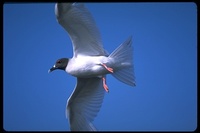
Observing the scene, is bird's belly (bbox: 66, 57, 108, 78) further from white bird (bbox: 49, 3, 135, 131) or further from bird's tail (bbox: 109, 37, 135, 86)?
bird's tail (bbox: 109, 37, 135, 86)

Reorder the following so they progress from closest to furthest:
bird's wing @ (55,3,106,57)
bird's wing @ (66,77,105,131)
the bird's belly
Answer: bird's wing @ (55,3,106,57) < the bird's belly < bird's wing @ (66,77,105,131)

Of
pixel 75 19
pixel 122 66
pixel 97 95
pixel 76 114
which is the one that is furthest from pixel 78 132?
pixel 75 19

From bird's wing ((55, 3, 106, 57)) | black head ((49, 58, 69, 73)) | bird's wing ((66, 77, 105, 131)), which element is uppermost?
bird's wing ((55, 3, 106, 57))

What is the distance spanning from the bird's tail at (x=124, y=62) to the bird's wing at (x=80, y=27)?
0.63ft

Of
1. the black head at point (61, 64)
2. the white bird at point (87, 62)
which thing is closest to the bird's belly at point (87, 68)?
the white bird at point (87, 62)

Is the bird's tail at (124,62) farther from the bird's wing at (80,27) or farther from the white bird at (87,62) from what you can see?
the bird's wing at (80,27)

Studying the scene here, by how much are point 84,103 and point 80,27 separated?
1097 mm

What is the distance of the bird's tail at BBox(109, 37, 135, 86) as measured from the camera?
11.8ft

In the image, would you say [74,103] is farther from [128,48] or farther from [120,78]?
[128,48]

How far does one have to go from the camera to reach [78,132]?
398cm

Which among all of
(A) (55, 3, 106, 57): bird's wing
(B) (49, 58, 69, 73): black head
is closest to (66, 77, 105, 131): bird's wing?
(B) (49, 58, 69, 73): black head

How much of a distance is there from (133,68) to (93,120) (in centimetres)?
86

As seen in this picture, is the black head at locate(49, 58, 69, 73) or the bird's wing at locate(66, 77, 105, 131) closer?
the black head at locate(49, 58, 69, 73)

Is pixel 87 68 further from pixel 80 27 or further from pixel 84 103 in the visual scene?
pixel 84 103
